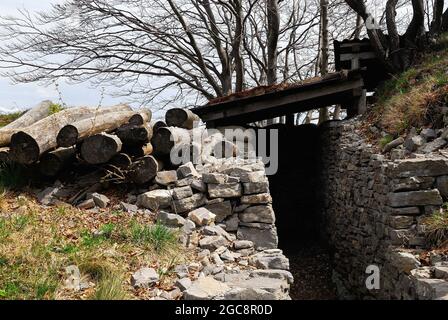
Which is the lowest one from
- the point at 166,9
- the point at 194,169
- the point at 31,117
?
the point at 194,169

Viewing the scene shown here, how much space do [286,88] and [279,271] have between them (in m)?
5.88

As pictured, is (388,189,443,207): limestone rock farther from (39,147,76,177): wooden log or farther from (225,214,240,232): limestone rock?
(39,147,76,177): wooden log

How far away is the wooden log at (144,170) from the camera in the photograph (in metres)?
5.67

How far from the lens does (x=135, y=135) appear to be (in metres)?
5.91

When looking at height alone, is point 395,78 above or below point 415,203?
above

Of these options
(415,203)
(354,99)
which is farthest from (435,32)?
(415,203)

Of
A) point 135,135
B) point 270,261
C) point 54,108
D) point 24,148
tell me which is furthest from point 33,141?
point 270,261

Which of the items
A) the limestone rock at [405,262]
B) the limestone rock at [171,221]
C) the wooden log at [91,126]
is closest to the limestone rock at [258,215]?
the limestone rock at [171,221]

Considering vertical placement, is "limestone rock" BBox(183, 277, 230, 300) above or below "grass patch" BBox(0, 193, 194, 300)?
below

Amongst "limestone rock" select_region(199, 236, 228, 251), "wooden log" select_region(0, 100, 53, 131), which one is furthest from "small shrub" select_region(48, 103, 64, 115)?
"limestone rock" select_region(199, 236, 228, 251)

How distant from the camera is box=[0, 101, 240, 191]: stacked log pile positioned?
5637 mm

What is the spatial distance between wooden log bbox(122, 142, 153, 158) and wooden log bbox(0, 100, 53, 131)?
2312 mm

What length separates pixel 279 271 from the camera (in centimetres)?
395
